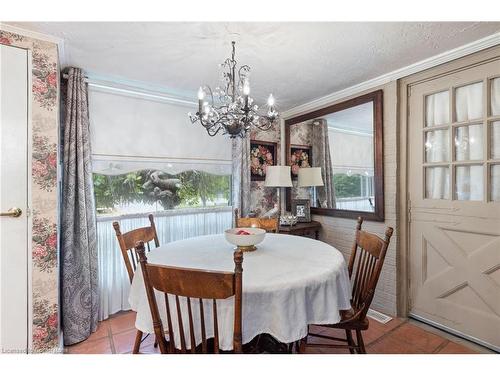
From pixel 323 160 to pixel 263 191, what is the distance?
0.90m

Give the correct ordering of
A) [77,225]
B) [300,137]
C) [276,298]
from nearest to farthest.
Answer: [276,298] → [77,225] → [300,137]

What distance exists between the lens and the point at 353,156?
9.66 feet

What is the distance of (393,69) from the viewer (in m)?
2.39

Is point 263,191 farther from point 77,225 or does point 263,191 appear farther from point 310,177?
point 77,225

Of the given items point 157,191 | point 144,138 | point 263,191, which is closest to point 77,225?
point 157,191

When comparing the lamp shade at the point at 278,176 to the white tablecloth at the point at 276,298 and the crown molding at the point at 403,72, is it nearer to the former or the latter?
the crown molding at the point at 403,72

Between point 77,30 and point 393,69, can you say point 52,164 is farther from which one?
→ point 393,69

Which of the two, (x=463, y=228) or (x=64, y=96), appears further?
(x=64, y=96)

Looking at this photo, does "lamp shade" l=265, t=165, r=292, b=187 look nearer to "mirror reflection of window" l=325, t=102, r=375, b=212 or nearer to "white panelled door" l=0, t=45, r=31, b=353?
"mirror reflection of window" l=325, t=102, r=375, b=212

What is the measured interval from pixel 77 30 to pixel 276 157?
258 centimetres

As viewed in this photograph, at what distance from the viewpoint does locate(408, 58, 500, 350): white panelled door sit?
1957mm

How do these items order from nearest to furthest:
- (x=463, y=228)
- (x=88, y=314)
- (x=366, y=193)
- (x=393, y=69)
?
1. (x=463, y=228)
2. (x=88, y=314)
3. (x=393, y=69)
4. (x=366, y=193)
